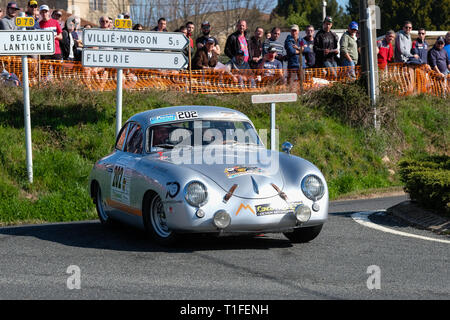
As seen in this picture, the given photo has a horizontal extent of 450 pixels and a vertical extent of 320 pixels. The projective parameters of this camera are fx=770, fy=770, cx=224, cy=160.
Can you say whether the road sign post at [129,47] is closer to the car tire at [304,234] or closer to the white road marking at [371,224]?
the white road marking at [371,224]

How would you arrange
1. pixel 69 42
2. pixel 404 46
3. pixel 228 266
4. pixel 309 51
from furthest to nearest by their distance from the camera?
pixel 404 46, pixel 309 51, pixel 69 42, pixel 228 266

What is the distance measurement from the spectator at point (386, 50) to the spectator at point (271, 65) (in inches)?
115

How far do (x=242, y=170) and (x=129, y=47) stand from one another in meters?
5.72

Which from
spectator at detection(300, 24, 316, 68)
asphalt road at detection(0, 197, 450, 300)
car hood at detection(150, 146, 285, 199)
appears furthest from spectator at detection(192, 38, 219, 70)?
car hood at detection(150, 146, 285, 199)

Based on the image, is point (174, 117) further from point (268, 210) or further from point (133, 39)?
point (133, 39)

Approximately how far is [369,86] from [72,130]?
6.93 m

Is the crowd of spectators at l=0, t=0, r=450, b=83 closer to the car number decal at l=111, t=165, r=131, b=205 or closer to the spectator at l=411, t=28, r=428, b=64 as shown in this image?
the spectator at l=411, t=28, r=428, b=64

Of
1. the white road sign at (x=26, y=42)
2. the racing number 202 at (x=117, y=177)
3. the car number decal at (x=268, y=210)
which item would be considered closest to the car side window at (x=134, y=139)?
the racing number 202 at (x=117, y=177)

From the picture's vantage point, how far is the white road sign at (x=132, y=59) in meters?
12.8

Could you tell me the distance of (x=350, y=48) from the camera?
1889 centimetres

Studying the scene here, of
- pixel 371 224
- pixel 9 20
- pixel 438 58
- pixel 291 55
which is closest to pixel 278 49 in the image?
pixel 291 55

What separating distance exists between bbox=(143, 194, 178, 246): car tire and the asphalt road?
11 centimetres

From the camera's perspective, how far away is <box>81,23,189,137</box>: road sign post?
41.5 feet

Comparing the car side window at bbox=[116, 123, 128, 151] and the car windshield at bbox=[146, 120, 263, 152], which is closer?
the car windshield at bbox=[146, 120, 263, 152]
